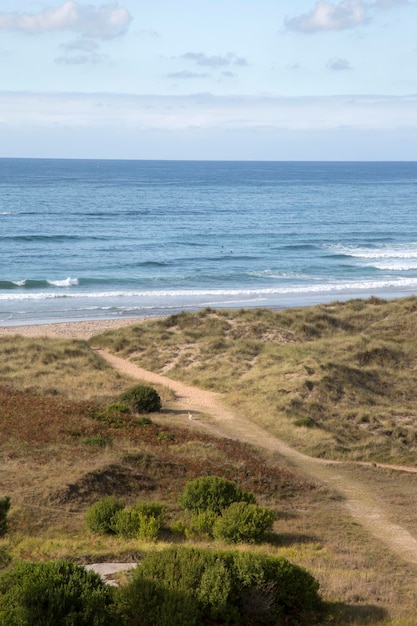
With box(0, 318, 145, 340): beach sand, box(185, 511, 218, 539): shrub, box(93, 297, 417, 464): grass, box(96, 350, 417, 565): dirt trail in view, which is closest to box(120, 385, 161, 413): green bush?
box(96, 350, 417, 565): dirt trail

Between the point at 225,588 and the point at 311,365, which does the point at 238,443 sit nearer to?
the point at 311,365

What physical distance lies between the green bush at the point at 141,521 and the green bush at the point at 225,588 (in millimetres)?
3370

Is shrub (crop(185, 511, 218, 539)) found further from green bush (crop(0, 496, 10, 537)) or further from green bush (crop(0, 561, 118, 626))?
green bush (crop(0, 561, 118, 626))

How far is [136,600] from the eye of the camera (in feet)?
30.4

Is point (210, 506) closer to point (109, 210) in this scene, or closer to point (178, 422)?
point (178, 422)

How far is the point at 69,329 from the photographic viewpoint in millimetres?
43656

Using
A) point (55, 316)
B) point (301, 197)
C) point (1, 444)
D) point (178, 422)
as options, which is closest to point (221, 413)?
point (178, 422)

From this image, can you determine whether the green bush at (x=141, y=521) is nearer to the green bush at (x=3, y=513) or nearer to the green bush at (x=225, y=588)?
the green bush at (x=3, y=513)

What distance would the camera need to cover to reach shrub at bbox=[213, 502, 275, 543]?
555 inches

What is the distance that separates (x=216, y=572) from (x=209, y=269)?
5761cm

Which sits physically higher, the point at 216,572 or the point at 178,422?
the point at 216,572

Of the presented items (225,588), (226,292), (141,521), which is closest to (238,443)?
(141,521)

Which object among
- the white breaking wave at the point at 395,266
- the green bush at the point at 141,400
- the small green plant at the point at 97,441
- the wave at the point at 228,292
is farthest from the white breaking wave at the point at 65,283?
the small green plant at the point at 97,441

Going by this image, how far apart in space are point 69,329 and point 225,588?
34.9 meters
